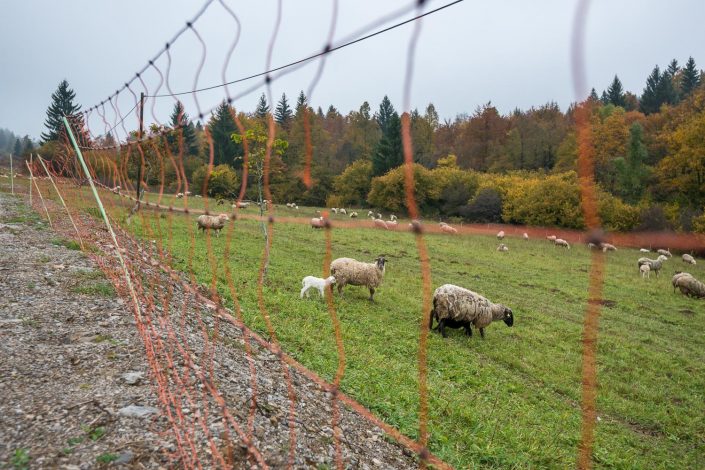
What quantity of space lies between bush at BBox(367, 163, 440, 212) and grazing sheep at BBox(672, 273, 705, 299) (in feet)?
69.9

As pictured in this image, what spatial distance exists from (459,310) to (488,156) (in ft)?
143

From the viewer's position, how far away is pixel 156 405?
A: 9.64 ft

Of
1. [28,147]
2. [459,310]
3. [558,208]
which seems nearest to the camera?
[459,310]

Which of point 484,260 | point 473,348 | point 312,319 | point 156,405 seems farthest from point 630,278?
point 156,405

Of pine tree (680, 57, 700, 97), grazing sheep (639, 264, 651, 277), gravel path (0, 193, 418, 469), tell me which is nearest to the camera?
gravel path (0, 193, 418, 469)

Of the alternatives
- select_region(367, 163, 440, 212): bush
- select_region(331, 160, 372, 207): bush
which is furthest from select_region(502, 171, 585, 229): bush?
select_region(331, 160, 372, 207): bush

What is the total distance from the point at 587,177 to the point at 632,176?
1099 inches

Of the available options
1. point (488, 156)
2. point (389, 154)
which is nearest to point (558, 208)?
point (389, 154)

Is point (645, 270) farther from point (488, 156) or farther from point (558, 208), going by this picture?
point (488, 156)

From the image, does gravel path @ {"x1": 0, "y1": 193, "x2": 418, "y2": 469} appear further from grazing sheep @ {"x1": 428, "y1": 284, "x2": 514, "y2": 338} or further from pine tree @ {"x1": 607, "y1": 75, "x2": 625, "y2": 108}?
pine tree @ {"x1": 607, "y1": 75, "x2": 625, "y2": 108}

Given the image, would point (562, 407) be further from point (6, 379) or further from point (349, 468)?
point (6, 379)

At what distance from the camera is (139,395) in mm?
3025

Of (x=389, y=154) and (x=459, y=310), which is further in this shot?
(x=389, y=154)

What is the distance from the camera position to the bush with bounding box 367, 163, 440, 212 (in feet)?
120
